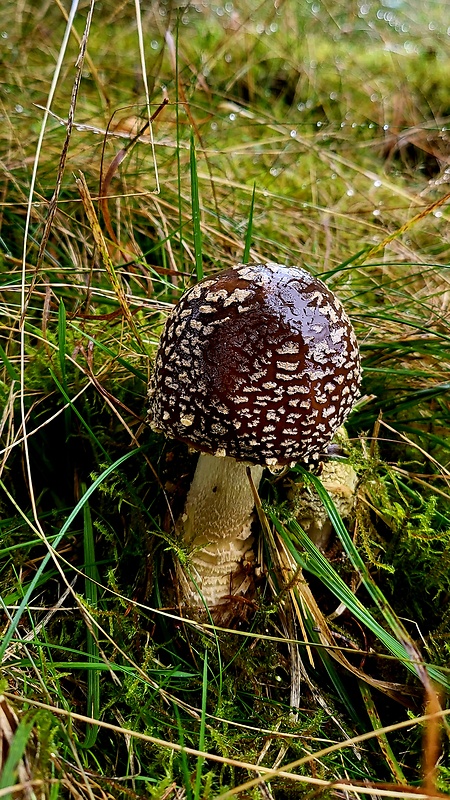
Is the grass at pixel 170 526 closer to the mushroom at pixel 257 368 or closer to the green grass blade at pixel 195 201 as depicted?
the green grass blade at pixel 195 201

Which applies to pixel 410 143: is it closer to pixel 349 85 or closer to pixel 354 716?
pixel 349 85

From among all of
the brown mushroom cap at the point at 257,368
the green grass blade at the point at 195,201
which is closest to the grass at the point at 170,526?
the green grass blade at the point at 195,201

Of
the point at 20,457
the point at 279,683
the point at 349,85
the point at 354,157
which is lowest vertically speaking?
the point at 279,683

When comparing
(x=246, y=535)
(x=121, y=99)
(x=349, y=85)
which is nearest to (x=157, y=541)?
Answer: (x=246, y=535)

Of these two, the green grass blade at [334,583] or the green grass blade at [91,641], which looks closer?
the green grass blade at [91,641]

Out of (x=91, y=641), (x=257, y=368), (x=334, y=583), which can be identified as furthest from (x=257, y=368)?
(x=91, y=641)

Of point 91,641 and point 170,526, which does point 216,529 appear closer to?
point 170,526

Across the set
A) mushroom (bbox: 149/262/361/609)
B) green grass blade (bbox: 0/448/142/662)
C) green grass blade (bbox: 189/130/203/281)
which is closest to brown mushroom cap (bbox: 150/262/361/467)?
mushroom (bbox: 149/262/361/609)
